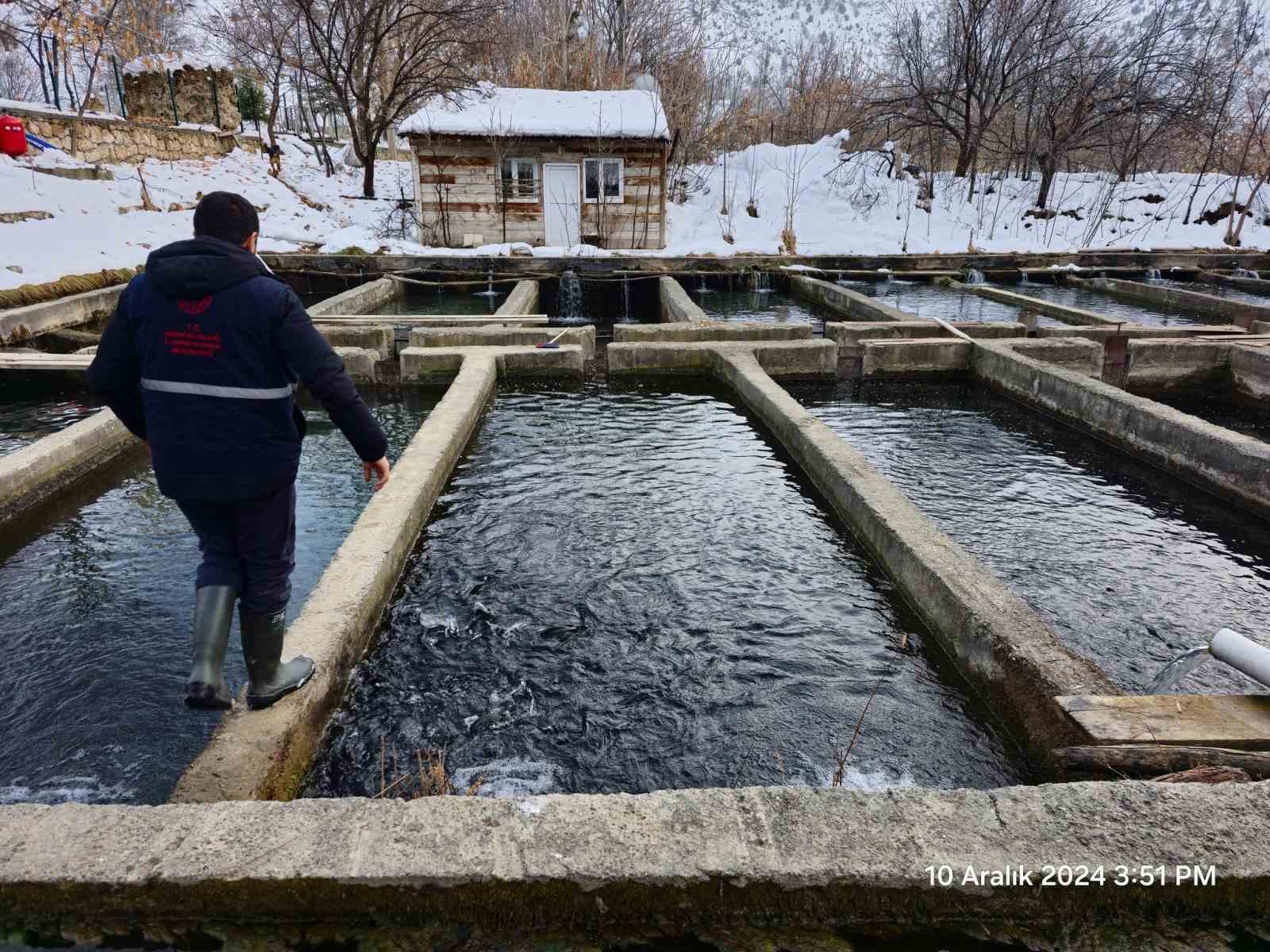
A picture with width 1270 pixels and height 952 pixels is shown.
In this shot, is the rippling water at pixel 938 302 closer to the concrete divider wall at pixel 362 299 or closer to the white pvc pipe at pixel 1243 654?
the concrete divider wall at pixel 362 299

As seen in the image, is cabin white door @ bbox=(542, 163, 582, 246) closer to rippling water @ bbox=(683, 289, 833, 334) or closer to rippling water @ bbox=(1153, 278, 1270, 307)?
rippling water @ bbox=(683, 289, 833, 334)

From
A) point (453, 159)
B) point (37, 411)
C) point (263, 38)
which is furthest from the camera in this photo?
point (263, 38)

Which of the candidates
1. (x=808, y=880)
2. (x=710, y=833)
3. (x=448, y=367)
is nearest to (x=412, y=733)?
(x=710, y=833)

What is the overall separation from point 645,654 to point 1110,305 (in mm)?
15365

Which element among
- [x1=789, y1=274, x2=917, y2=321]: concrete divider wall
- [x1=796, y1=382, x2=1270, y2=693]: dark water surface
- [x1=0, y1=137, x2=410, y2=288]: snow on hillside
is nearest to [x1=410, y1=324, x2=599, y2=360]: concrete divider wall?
[x1=796, y1=382, x2=1270, y2=693]: dark water surface

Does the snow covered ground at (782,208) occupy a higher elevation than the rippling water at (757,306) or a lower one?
higher

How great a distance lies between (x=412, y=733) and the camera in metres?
3.19

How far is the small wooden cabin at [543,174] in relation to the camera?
65.5 feet

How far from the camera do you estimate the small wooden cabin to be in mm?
19969

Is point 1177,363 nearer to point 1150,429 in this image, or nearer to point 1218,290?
point 1150,429

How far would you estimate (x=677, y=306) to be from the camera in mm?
12242

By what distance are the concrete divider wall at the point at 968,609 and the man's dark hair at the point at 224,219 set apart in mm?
3334

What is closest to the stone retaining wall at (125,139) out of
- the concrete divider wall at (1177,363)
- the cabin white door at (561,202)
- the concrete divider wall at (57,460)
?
the cabin white door at (561,202)

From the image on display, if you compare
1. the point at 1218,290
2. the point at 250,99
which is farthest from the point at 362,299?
the point at 250,99
